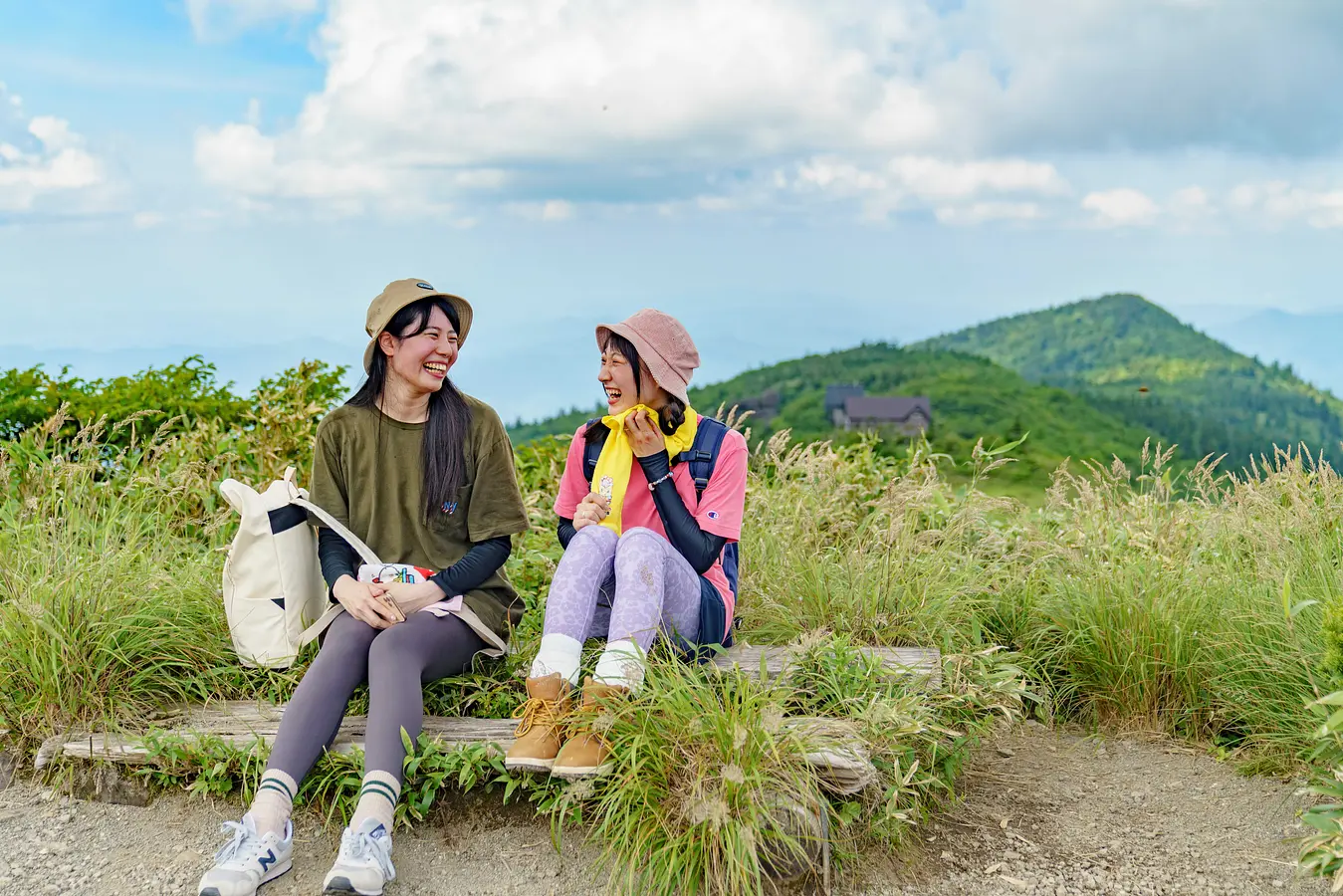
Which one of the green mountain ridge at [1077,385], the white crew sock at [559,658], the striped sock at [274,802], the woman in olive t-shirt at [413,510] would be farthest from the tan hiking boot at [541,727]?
the green mountain ridge at [1077,385]

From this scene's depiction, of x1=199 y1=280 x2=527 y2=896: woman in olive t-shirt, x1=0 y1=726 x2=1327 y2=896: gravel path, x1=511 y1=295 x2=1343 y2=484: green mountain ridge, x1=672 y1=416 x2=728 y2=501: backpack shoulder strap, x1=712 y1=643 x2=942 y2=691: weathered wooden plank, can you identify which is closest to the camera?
x1=0 y1=726 x2=1327 y2=896: gravel path

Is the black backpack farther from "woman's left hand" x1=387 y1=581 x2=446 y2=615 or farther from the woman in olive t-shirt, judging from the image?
"woman's left hand" x1=387 y1=581 x2=446 y2=615

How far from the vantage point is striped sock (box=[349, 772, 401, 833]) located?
3211 mm

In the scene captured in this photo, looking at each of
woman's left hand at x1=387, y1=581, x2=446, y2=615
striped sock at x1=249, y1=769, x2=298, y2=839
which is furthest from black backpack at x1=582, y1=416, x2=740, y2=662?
striped sock at x1=249, y1=769, x2=298, y2=839

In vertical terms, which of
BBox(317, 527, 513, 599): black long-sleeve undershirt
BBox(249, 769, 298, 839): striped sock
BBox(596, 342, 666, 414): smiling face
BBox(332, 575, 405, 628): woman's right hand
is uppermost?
BBox(596, 342, 666, 414): smiling face

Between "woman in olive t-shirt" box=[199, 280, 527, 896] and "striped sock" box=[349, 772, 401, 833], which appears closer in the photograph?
"striped sock" box=[349, 772, 401, 833]

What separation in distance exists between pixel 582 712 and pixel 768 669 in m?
0.97

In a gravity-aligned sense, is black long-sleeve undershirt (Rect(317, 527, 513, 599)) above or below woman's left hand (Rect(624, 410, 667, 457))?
below

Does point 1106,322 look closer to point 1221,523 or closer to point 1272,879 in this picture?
point 1221,523

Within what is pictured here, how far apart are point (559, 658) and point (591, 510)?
538 mm

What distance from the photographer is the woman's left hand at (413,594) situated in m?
3.71

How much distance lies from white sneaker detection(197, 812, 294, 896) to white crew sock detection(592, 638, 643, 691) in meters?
1.09

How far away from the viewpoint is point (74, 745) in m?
3.98

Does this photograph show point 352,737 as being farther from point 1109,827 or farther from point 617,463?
point 1109,827
